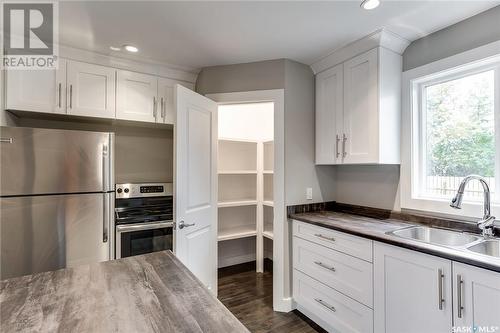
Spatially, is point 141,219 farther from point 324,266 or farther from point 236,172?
point 324,266

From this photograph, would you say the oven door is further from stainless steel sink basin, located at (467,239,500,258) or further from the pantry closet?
stainless steel sink basin, located at (467,239,500,258)

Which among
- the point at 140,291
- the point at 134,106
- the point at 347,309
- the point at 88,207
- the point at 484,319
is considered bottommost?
the point at 347,309

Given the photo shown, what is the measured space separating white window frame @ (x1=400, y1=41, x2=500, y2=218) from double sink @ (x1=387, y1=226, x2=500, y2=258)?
150mm

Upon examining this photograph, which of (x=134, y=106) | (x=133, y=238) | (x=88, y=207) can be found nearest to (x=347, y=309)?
(x=133, y=238)

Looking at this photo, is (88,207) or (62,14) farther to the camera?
(88,207)

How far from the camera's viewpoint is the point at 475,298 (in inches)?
46.9

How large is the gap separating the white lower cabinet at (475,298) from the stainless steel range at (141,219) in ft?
6.88

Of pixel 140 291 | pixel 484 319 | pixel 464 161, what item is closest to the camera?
pixel 140 291

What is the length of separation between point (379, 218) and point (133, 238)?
2.17 m

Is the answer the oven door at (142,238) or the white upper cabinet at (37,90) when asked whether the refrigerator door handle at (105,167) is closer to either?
the oven door at (142,238)

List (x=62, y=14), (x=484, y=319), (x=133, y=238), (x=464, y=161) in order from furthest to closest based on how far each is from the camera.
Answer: (x=133, y=238) < (x=464, y=161) < (x=62, y=14) < (x=484, y=319)

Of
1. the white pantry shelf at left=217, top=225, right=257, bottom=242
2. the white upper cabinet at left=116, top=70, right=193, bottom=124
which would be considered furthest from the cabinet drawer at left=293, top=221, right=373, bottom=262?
the white upper cabinet at left=116, top=70, right=193, bottom=124

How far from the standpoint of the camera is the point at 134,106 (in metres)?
2.41

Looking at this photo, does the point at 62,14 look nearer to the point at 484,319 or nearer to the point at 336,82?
the point at 336,82
